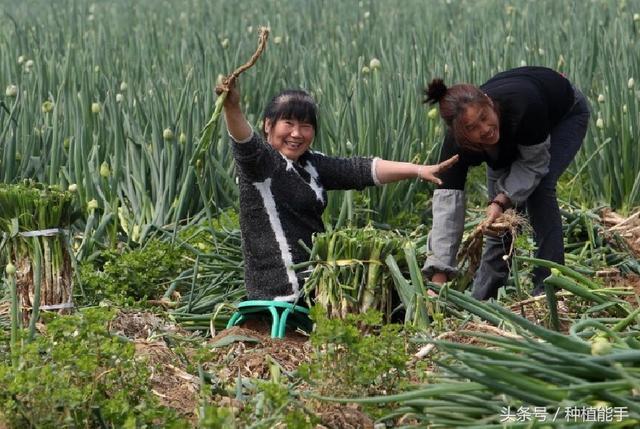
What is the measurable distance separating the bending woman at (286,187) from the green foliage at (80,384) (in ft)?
3.27

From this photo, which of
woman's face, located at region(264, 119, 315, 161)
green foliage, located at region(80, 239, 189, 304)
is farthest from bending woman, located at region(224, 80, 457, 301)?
green foliage, located at region(80, 239, 189, 304)

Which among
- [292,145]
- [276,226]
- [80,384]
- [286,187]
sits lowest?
[80,384]

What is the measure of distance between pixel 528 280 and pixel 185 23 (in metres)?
5.34

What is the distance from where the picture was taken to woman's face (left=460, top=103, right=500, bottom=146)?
356 cm

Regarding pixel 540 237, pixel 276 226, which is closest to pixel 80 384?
pixel 276 226

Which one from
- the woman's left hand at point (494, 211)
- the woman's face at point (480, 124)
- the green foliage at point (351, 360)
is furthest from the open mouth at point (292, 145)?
the green foliage at point (351, 360)

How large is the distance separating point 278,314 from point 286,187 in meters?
0.38

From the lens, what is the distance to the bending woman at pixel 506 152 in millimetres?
3609

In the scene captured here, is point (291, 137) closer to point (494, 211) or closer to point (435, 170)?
point (435, 170)

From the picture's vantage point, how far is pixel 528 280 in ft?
13.2

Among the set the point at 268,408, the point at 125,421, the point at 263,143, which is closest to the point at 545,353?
the point at 268,408

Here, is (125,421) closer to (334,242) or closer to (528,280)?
(334,242)

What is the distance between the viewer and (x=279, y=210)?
367 cm

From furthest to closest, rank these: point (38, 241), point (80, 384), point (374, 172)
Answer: point (374, 172) < point (38, 241) < point (80, 384)
